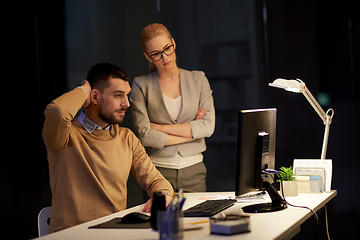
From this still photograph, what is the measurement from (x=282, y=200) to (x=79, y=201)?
999 mm

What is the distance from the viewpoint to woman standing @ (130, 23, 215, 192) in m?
3.25

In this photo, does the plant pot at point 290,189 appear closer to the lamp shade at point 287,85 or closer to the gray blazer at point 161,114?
the lamp shade at point 287,85

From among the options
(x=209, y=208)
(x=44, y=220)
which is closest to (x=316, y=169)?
(x=209, y=208)

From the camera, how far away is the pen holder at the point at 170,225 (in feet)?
5.64

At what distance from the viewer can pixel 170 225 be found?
172cm

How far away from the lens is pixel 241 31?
4.71 metres

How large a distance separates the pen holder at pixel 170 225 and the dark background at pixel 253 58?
2895 millimetres

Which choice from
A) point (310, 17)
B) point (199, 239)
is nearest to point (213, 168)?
point (310, 17)

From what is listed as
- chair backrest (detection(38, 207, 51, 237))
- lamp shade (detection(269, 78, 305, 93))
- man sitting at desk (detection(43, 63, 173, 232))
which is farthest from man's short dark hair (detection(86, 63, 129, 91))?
lamp shade (detection(269, 78, 305, 93))

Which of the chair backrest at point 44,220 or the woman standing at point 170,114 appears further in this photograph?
the woman standing at point 170,114

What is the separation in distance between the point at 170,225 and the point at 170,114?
65.6 inches

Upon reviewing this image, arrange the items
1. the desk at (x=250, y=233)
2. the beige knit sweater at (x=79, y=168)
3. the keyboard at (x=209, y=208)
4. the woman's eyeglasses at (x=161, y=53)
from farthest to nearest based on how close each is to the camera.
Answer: the woman's eyeglasses at (x=161, y=53), the beige knit sweater at (x=79, y=168), the keyboard at (x=209, y=208), the desk at (x=250, y=233)

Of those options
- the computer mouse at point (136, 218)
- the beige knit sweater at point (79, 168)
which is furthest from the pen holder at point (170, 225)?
the beige knit sweater at point (79, 168)

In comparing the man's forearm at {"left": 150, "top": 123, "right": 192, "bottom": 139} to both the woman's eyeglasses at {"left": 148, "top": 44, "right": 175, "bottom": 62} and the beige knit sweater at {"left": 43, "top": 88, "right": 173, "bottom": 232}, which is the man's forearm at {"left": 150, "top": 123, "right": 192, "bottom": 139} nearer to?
the woman's eyeglasses at {"left": 148, "top": 44, "right": 175, "bottom": 62}
